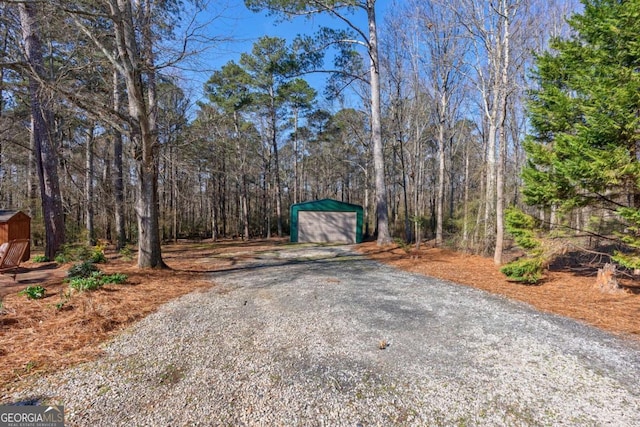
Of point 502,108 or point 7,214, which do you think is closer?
point 502,108

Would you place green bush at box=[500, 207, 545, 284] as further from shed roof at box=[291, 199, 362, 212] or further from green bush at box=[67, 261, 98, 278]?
shed roof at box=[291, 199, 362, 212]

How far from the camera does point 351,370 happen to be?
2.47 metres

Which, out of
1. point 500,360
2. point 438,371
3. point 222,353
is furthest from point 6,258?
point 500,360

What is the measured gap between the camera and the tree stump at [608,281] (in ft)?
16.4

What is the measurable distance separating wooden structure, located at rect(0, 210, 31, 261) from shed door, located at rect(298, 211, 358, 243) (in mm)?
10728

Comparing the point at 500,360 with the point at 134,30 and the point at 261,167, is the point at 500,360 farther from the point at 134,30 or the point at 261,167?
the point at 261,167

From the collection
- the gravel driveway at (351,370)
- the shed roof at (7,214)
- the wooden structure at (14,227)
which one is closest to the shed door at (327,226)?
the wooden structure at (14,227)

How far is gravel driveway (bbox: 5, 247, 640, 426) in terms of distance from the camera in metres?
1.94

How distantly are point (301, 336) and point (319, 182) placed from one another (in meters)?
27.9

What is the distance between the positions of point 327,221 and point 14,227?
40.0ft

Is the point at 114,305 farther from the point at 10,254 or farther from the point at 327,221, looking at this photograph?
the point at 327,221

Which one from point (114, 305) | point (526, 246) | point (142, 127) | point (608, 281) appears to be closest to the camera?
point (114, 305)

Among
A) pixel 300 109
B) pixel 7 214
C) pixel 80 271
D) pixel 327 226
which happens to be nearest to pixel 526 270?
pixel 80 271

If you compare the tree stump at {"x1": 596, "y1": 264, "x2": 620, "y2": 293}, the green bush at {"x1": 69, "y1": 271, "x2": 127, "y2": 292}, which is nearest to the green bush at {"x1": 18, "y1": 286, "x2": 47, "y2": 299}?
the green bush at {"x1": 69, "y1": 271, "x2": 127, "y2": 292}
